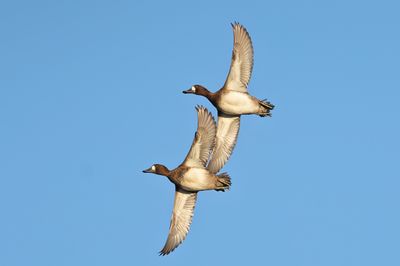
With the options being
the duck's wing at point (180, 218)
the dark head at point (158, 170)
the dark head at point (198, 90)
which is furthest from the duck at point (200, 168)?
the dark head at point (198, 90)

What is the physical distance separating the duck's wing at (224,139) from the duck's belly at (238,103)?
0.50 m

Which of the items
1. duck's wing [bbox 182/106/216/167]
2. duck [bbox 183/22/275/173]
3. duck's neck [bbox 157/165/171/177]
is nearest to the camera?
duck's wing [bbox 182/106/216/167]

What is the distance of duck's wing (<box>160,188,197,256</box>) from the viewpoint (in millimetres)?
37375

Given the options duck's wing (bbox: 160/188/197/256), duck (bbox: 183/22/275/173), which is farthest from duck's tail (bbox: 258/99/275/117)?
duck's wing (bbox: 160/188/197/256)

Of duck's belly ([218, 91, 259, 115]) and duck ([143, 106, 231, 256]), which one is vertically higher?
duck's belly ([218, 91, 259, 115])

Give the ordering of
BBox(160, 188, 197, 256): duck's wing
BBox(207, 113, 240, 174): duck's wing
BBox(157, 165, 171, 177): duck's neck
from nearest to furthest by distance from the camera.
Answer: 1. BBox(157, 165, 171, 177): duck's neck
2. BBox(160, 188, 197, 256): duck's wing
3. BBox(207, 113, 240, 174): duck's wing

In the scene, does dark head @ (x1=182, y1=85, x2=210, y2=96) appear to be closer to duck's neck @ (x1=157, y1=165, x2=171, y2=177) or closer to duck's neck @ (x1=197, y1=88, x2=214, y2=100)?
duck's neck @ (x1=197, y1=88, x2=214, y2=100)

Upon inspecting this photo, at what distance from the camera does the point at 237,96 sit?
38.1 m

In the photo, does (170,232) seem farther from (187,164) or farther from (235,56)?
(235,56)

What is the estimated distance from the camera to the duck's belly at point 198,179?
36.2 m

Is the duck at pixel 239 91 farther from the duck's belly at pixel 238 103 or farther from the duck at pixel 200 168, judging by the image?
the duck at pixel 200 168

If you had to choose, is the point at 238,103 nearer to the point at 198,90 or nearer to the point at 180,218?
the point at 198,90

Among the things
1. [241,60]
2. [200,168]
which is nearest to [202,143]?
[200,168]

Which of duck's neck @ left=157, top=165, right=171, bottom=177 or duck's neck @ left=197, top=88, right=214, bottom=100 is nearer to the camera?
duck's neck @ left=157, top=165, right=171, bottom=177
